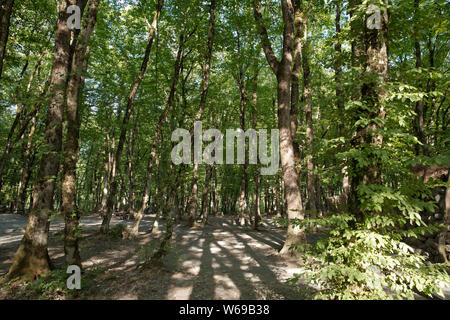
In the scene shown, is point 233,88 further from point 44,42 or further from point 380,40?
point 380,40

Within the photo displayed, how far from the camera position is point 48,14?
1391 cm

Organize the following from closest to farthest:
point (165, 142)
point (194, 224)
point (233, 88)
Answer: point (194, 224), point (165, 142), point (233, 88)

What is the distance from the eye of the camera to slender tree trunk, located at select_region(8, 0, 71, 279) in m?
5.81

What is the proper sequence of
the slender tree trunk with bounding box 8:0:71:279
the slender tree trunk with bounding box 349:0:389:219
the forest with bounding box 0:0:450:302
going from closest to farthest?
the forest with bounding box 0:0:450:302 → the slender tree trunk with bounding box 349:0:389:219 → the slender tree trunk with bounding box 8:0:71:279

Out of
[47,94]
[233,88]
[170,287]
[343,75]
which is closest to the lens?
[343,75]

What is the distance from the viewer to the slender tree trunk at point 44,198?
581 centimetres

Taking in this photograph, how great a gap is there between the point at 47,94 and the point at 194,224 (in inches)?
565

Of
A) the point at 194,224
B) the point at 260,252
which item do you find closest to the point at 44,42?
the point at 194,224

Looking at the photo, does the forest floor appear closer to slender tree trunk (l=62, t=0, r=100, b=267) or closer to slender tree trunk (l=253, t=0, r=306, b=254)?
slender tree trunk (l=62, t=0, r=100, b=267)
